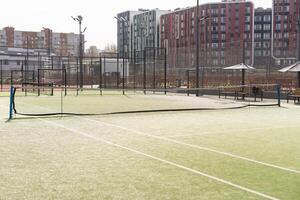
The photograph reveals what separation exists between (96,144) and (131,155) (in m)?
1.54

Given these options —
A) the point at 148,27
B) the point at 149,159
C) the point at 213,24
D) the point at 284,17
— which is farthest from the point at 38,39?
the point at 149,159

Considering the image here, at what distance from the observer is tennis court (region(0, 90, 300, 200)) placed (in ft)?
20.0

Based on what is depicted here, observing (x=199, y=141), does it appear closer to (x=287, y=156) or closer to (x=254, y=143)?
(x=254, y=143)

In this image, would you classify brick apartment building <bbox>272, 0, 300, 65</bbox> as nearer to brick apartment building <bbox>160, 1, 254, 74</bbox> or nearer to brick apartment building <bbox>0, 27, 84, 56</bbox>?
brick apartment building <bbox>160, 1, 254, 74</bbox>

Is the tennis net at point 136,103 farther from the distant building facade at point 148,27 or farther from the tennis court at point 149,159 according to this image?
the distant building facade at point 148,27

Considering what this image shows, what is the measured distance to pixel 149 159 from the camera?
8.30 meters

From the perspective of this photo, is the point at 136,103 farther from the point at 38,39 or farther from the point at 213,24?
the point at 38,39

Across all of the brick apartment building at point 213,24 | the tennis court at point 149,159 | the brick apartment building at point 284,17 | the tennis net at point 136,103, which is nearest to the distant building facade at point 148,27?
the brick apartment building at point 213,24

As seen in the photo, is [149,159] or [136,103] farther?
[136,103]

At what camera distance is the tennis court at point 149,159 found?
609cm

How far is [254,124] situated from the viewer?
1402 cm

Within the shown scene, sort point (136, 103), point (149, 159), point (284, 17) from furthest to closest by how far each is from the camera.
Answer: point (284, 17)
point (136, 103)
point (149, 159)

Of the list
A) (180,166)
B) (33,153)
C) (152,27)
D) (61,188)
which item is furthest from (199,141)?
(152,27)

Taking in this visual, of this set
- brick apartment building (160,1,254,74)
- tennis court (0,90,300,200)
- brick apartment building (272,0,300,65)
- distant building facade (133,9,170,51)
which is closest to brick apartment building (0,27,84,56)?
distant building facade (133,9,170,51)
